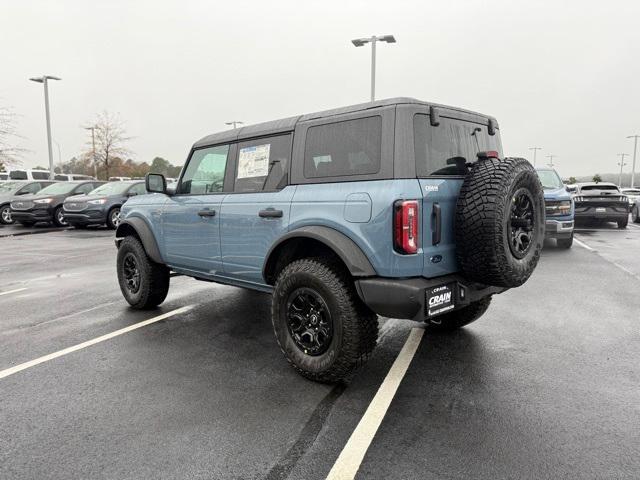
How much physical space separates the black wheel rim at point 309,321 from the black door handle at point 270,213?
2.06ft

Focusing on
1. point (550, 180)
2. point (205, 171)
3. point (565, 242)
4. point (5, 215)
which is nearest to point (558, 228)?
point (565, 242)

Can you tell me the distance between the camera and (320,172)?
3428mm

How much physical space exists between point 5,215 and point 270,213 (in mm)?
17725

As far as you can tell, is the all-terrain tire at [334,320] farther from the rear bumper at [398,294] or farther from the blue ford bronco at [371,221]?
the rear bumper at [398,294]

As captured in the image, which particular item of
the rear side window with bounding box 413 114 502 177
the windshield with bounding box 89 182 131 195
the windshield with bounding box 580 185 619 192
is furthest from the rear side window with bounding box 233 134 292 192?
the windshield with bounding box 580 185 619 192

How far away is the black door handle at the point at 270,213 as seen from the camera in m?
3.56

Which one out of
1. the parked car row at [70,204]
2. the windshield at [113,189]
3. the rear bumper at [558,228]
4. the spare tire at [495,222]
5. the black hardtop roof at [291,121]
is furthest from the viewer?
the windshield at [113,189]

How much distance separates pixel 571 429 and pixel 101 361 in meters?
3.45

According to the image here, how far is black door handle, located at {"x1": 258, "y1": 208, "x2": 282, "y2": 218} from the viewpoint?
3.56m

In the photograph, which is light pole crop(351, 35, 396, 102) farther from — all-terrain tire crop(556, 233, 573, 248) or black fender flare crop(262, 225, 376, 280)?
black fender flare crop(262, 225, 376, 280)

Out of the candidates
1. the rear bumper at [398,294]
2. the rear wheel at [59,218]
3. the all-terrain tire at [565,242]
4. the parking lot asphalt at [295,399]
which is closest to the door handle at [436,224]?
the rear bumper at [398,294]

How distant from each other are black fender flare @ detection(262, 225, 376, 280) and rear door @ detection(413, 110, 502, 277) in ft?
1.31

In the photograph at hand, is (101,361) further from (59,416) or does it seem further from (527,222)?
(527,222)

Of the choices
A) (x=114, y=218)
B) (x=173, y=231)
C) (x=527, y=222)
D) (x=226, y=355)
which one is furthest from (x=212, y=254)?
(x=114, y=218)
